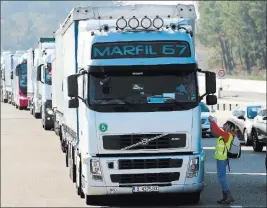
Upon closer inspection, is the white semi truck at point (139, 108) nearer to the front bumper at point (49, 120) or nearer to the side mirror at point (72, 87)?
the side mirror at point (72, 87)

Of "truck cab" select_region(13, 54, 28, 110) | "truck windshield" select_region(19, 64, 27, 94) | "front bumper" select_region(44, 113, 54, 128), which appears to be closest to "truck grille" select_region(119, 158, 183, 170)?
"front bumper" select_region(44, 113, 54, 128)

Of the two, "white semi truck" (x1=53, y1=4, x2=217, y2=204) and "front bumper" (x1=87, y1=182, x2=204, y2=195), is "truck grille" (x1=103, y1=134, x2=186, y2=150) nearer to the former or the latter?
"white semi truck" (x1=53, y1=4, x2=217, y2=204)

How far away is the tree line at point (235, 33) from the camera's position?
139m

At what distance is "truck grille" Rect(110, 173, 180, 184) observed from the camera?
47.2ft

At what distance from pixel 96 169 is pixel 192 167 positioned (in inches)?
60.9

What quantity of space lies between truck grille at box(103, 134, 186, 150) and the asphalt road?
102 centimetres

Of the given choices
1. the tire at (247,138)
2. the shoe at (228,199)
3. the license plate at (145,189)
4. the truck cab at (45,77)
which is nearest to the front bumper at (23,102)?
the truck cab at (45,77)

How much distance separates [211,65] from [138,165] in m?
166

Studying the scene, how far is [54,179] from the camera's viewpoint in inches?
745

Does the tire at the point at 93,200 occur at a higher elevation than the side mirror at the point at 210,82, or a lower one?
lower

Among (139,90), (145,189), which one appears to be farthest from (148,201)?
(139,90)

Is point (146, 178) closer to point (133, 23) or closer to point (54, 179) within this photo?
point (133, 23)

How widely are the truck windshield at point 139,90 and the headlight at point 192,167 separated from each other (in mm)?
887

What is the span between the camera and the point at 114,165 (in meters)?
14.3
